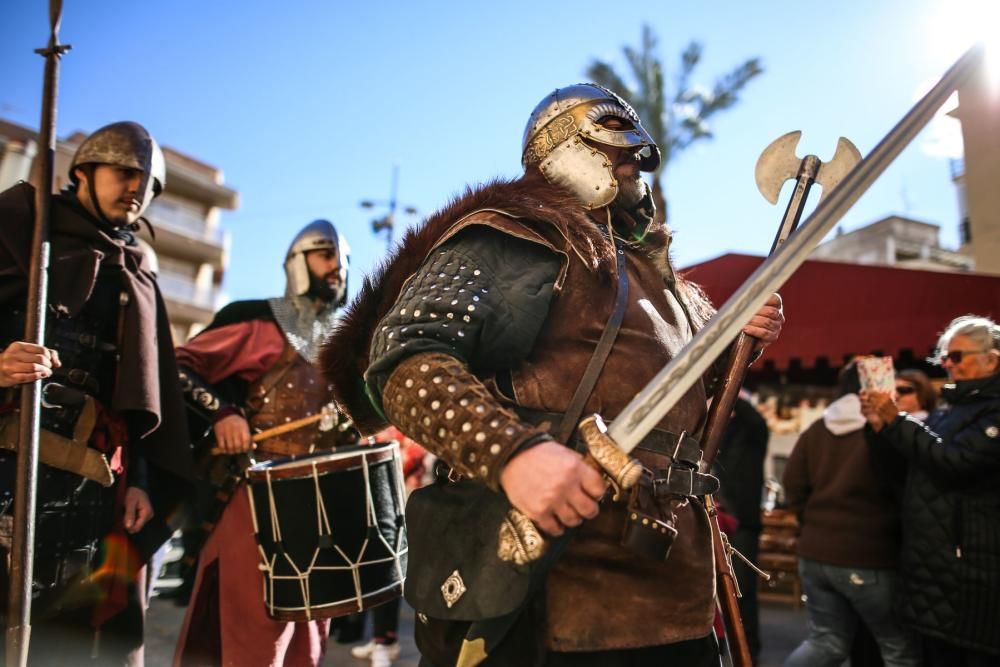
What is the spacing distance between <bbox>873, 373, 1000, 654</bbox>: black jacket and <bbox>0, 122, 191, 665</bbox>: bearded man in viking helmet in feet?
10.9

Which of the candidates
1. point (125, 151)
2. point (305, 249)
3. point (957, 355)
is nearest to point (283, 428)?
point (305, 249)

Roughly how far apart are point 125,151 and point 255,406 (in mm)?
1301

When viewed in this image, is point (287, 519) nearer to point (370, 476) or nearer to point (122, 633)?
point (370, 476)

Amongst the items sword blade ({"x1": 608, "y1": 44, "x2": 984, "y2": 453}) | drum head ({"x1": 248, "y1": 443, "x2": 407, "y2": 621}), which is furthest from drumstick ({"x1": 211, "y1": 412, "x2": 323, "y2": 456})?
sword blade ({"x1": 608, "y1": 44, "x2": 984, "y2": 453})

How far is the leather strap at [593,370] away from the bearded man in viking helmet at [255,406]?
2.07 meters

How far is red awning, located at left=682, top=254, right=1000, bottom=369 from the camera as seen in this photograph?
6.13 metres

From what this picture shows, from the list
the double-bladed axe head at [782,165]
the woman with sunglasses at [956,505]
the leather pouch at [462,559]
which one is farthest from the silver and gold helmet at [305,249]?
the woman with sunglasses at [956,505]

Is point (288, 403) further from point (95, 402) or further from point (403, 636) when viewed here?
point (403, 636)

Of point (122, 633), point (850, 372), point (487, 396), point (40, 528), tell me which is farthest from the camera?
point (850, 372)

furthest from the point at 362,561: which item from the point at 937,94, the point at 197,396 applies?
the point at 937,94

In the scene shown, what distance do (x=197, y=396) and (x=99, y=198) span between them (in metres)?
0.95

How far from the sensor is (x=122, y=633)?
111 inches

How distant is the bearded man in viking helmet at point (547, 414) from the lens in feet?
4.68

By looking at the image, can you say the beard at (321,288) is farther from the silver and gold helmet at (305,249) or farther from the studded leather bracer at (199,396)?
the studded leather bracer at (199,396)
